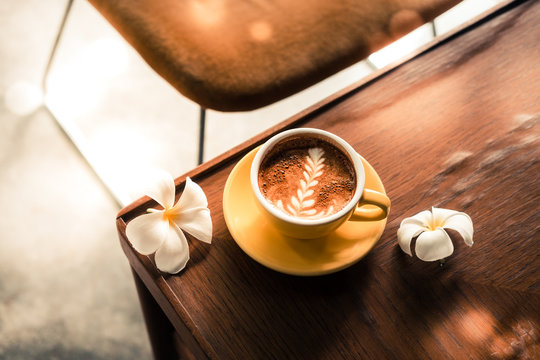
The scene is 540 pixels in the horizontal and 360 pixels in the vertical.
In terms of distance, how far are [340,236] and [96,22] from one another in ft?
3.26

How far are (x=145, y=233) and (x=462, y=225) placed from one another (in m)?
0.30

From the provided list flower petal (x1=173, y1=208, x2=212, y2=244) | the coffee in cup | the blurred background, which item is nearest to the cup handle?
the coffee in cup

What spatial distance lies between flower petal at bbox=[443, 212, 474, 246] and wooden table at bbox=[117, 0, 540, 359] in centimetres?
3

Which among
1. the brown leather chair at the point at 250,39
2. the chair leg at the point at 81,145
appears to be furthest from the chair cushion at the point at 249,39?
the chair leg at the point at 81,145

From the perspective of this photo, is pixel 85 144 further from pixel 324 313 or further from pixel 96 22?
pixel 324 313

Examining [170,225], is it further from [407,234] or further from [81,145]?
[81,145]

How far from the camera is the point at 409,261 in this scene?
0.45m

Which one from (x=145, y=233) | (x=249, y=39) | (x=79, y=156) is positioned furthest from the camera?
(x=79, y=156)

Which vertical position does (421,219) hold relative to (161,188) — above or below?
below

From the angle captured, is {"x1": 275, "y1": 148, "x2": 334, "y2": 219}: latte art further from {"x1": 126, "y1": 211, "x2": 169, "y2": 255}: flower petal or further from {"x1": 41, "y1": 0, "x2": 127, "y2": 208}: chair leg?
{"x1": 41, "y1": 0, "x2": 127, "y2": 208}: chair leg

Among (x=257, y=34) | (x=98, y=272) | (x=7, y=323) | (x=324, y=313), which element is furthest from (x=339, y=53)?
(x=7, y=323)

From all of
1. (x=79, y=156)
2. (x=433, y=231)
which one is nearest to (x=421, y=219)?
(x=433, y=231)

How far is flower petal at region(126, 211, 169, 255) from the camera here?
1.39 feet

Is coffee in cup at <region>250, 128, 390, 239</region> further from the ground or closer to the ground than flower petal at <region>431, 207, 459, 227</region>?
further from the ground
